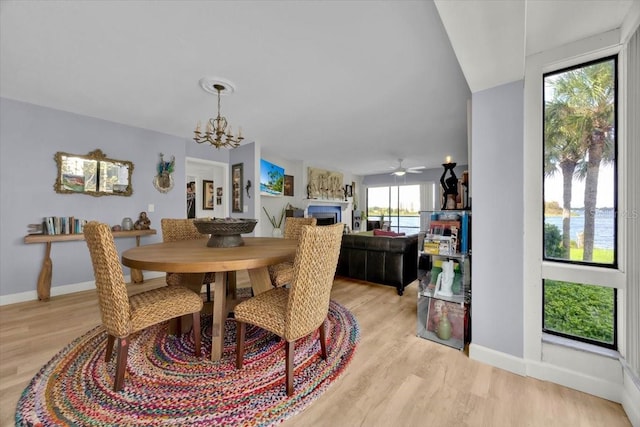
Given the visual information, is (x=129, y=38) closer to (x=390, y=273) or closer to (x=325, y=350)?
(x=325, y=350)

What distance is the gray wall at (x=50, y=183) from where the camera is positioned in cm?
282

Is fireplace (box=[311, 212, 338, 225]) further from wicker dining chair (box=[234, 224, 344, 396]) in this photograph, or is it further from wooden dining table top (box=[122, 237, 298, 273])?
wicker dining chair (box=[234, 224, 344, 396])

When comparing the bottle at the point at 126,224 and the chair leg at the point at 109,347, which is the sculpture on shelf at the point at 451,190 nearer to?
the chair leg at the point at 109,347

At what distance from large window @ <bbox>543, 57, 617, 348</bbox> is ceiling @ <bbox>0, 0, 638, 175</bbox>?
30cm

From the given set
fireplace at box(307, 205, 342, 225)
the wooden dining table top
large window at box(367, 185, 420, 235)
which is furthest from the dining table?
large window at box(367, 185, 420, 235)

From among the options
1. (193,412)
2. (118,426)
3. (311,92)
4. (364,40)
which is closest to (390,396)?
(193,412)

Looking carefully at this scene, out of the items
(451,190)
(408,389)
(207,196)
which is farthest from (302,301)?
(207,196)

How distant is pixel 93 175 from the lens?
132 inches

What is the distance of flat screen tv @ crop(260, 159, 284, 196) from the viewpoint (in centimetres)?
519

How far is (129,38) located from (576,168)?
3.12 meters

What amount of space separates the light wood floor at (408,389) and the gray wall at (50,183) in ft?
3.30

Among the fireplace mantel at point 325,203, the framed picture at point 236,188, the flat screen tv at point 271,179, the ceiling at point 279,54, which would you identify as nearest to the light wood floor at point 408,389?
the ceiling at point 279,54

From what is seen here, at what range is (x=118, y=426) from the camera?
118 centimetres

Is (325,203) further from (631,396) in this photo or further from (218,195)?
(631,396)
